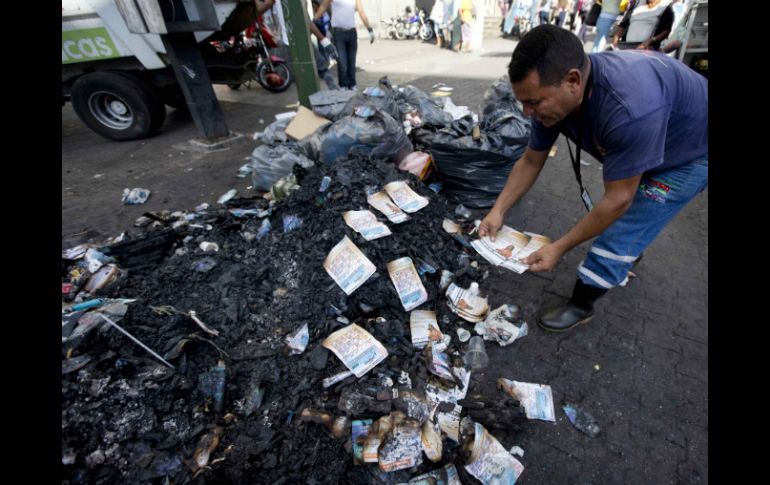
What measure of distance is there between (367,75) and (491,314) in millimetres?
8212

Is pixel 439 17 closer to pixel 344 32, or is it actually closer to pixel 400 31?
pixel 400 31

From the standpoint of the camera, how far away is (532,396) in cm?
183

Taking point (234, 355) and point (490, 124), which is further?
point (490, 124)

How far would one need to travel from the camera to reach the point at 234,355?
197cm

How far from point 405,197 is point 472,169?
812 mm

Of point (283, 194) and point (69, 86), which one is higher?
point (69, 86)

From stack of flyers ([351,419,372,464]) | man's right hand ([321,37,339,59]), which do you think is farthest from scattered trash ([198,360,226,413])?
man's right hand ([321,37,339,59])

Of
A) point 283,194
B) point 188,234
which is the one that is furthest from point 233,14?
point 188,234

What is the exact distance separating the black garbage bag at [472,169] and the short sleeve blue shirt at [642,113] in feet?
Result: 4.57

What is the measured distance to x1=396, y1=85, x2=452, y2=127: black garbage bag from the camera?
3988mm

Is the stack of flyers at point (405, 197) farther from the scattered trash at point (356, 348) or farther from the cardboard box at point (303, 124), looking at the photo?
the cardboard box at point (303, 124)

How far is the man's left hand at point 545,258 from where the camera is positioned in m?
1.77

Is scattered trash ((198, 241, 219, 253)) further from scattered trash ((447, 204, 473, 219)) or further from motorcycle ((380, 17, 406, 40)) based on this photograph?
motorcycle ((380, 17, 406, 40))

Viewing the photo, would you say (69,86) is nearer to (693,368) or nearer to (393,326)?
(393,326)
